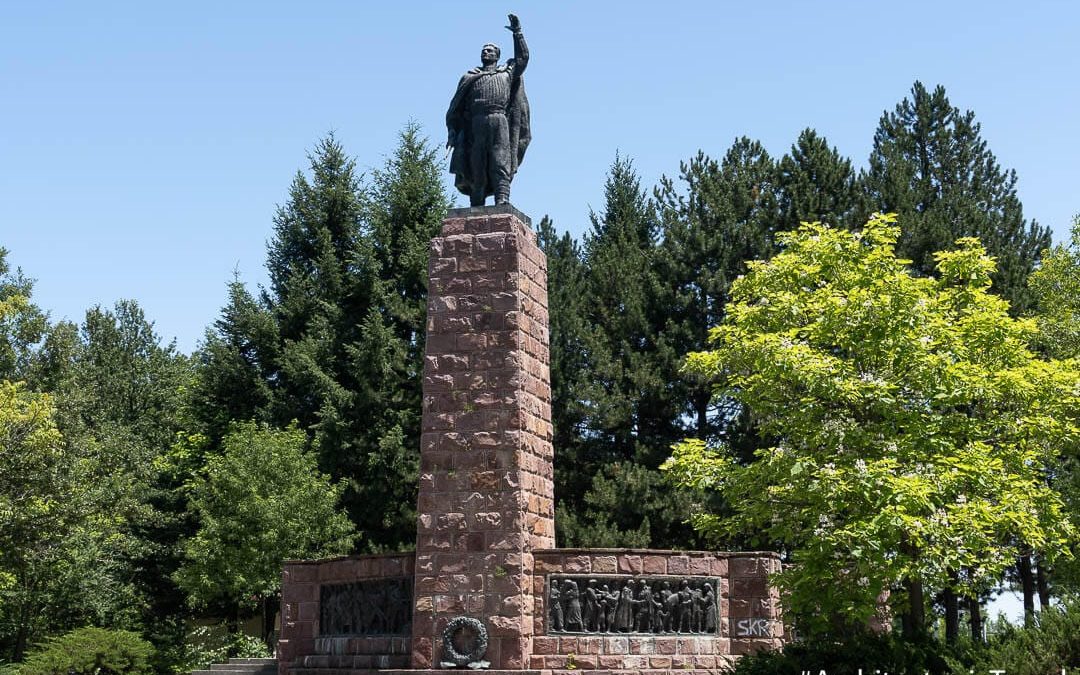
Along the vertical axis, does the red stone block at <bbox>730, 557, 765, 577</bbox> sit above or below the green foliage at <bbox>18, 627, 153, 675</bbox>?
above

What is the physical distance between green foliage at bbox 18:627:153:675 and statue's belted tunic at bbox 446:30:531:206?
14.8 m

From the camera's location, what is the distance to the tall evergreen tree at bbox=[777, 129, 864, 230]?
31656mm

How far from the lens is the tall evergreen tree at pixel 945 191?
31.2 m

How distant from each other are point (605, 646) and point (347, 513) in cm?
1791

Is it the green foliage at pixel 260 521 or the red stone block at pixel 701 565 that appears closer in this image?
the red stone block at pixel 701 565

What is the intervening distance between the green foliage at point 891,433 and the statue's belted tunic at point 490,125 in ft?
14.9

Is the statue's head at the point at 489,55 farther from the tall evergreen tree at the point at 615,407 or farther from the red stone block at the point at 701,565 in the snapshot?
the tall evergreen tree at the point at 615,407

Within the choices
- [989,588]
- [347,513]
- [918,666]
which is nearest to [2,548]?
[347,513]

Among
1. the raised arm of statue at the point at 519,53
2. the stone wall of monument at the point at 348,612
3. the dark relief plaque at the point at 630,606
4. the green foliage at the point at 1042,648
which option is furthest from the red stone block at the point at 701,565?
the raised arm of statue at the point at 519,53

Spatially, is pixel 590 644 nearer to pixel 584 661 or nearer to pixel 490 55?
pixel 584 661

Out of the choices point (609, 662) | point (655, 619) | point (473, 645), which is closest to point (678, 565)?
point (655, 619)

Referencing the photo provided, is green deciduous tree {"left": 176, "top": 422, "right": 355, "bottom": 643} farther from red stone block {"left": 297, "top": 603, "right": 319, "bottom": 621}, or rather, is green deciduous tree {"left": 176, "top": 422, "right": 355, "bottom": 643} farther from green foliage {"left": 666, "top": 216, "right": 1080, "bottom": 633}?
green foliage {"left": 666, "top": 216, "right": 1080, "bottom": 633}

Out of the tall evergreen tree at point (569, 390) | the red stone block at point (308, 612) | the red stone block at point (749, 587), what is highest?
the tall evergreen tree at point (569, 390)

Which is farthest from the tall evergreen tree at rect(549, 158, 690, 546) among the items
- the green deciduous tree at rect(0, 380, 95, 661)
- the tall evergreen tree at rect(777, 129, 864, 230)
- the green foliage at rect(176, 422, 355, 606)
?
the green deciduous tree at rect(0, 380, 95, 661)
